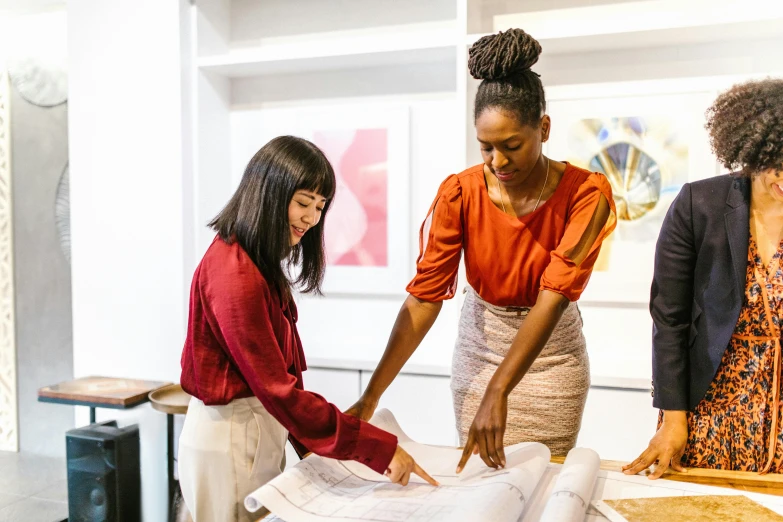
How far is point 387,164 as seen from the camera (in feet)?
9.32

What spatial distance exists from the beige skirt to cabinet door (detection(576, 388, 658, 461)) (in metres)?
1.01

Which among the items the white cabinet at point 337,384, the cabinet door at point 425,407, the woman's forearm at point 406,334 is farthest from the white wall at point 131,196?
the woman's forearm at point 406,334

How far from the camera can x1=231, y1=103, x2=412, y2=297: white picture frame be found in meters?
2.82

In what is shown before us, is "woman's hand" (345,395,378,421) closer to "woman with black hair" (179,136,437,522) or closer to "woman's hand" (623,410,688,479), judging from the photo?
"woman with black hair" (179,136,437,522)

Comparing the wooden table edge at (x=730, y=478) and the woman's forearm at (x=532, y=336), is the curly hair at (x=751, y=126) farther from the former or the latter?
the wooden table edge at (x=730, y=478)

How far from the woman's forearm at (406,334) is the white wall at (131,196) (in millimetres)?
1691

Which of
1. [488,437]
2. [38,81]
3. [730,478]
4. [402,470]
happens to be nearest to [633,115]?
[730,478]

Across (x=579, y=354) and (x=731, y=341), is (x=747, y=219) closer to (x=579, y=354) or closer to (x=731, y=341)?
(x=731, y=341)

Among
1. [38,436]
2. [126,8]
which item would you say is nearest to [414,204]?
[126,8]

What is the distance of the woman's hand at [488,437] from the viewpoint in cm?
105

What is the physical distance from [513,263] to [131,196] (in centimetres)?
206

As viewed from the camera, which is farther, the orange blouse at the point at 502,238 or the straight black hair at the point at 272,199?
the orange blouse at the point at 502,238

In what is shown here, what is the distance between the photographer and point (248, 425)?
3.95 feet

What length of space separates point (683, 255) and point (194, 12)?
2.34 m
